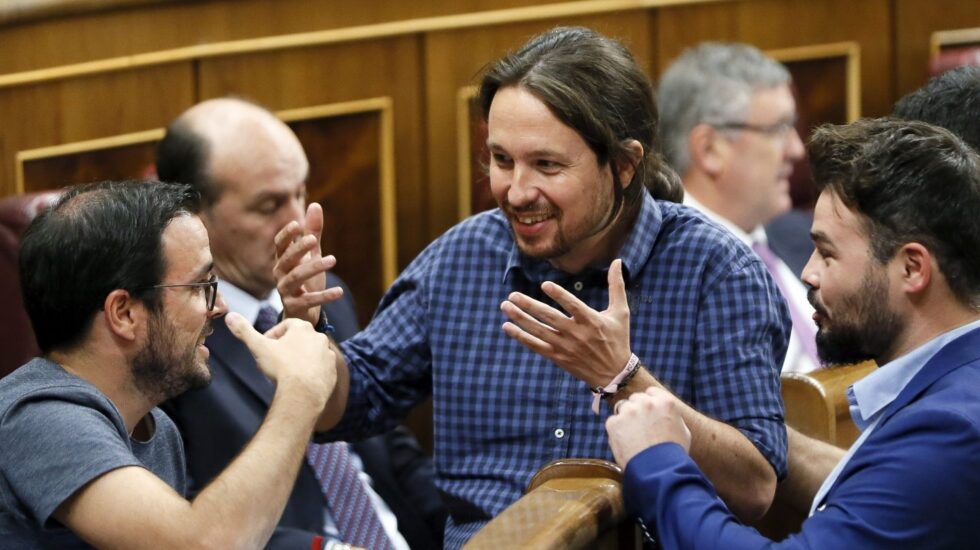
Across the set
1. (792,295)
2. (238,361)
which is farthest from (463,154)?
(238,361)

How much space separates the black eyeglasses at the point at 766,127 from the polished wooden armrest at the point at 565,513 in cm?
179

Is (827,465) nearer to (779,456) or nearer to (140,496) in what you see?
(779,456)

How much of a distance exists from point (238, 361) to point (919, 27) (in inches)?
82.5

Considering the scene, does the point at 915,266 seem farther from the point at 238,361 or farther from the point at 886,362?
the point at 238,361

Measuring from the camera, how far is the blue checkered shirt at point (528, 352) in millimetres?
2047

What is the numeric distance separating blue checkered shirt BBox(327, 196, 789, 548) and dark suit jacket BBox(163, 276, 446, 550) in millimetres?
286

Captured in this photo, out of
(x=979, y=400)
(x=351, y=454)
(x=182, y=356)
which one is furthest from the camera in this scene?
(x=351, y=454)

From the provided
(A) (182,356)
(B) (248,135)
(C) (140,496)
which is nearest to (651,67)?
(B) (248,135)

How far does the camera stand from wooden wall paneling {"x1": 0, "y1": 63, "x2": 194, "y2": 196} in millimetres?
2846

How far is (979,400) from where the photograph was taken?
1631mm

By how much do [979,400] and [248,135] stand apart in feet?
5.25

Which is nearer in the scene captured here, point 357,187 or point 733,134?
point 357,187

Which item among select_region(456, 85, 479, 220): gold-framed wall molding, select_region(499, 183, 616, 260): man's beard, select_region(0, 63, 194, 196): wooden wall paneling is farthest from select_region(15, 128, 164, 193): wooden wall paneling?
select_region(499, 183, 616, 260): man's beard

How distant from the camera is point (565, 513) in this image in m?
1.61
